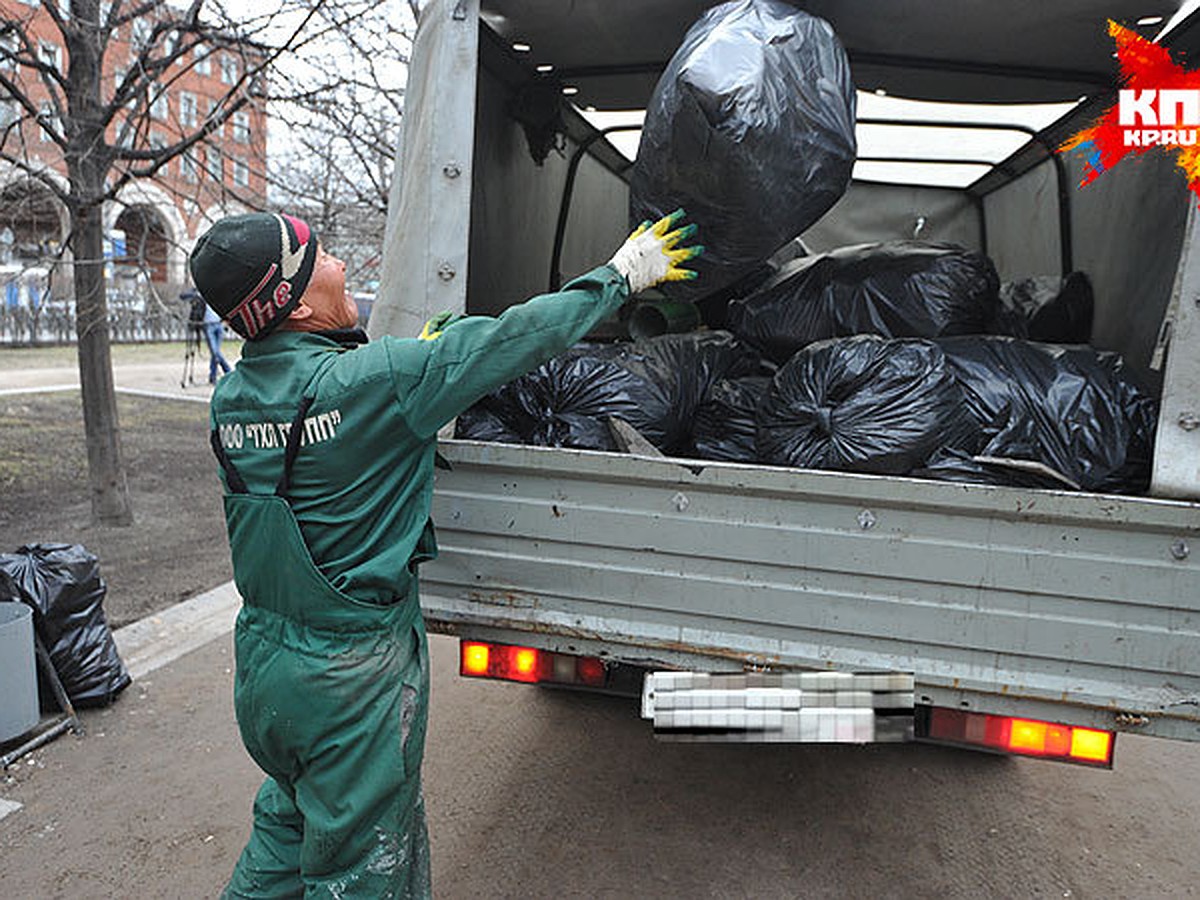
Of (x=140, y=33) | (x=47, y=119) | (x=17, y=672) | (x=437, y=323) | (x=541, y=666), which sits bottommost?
(x=17, y=672)

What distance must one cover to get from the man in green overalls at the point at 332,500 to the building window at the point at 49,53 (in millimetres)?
4482

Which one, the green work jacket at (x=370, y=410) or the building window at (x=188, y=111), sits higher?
the building window at (x=188, y=111)

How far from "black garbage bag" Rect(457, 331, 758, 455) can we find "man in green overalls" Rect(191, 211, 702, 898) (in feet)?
2.23

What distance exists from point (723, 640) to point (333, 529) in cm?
97

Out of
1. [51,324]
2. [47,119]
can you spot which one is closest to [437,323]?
[47,119]

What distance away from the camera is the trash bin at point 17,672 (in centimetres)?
311

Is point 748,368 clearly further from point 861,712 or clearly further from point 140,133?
point 140,133

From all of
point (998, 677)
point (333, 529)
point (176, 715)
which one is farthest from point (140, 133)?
point (998, 677)

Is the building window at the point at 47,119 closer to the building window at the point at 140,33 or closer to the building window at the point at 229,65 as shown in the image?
the building window at the point at 140,33

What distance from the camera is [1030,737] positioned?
2146mm

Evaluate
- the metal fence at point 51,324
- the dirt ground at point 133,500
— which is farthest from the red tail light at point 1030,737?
the metal fence at point 51,324

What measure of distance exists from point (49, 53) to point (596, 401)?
4.66 metres

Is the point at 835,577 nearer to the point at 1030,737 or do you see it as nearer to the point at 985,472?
the point at 985,472

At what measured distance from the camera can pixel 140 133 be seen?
5.59 metres
